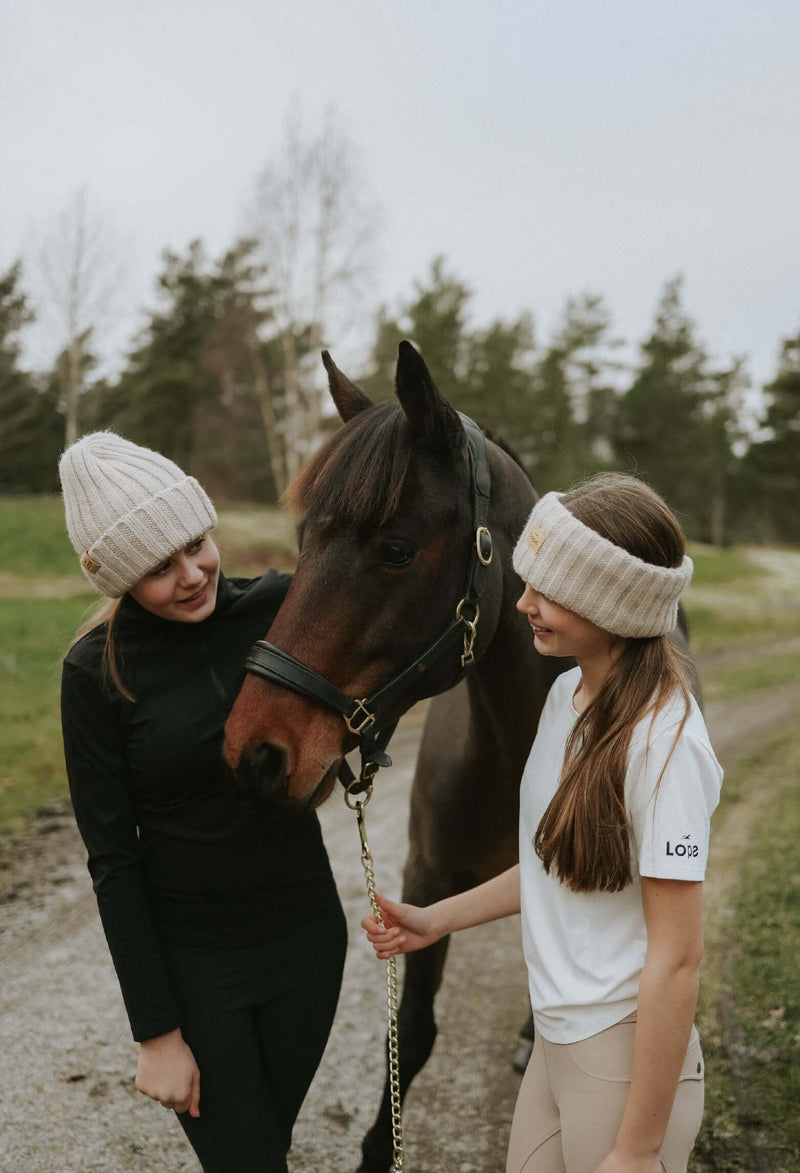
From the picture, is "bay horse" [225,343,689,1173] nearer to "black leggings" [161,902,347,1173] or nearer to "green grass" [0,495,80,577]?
"black leggings" [161,902,347,1173]

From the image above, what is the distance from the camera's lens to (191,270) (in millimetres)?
40531

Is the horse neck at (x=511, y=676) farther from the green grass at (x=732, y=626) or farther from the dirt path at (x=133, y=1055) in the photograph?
the green grass at (x=732, y=626)

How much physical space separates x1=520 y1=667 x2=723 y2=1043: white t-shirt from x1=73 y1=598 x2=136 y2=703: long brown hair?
978 millimetres

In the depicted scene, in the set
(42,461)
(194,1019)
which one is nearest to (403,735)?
(194,1019)

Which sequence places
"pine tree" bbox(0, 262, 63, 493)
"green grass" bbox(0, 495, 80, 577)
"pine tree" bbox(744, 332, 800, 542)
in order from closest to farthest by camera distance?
"green grass" bbox(0, 495, 80, 577)
"pine tree" bbox(0, 262, 63, 493)
"pine tree" bbox(744, 332, 800, 542)

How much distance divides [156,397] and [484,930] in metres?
35.9

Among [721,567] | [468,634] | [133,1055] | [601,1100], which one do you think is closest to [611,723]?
[468,634]

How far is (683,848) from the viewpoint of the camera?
146cm

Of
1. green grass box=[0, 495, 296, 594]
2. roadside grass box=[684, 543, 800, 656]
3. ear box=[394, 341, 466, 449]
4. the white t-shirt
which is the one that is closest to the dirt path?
the white t-shirt

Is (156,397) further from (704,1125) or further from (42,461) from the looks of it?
(704,1125)

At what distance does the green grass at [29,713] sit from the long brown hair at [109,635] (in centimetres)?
133

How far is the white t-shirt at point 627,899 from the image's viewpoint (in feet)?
4.86

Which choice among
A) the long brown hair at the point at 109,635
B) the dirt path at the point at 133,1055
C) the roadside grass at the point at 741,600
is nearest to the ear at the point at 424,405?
the long brown hair at the point at 109,635

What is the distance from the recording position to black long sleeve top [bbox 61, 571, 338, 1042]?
1.88 metres
